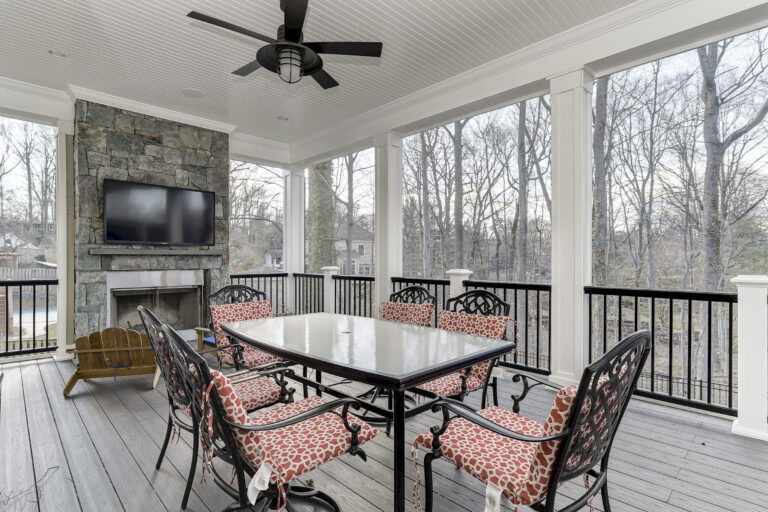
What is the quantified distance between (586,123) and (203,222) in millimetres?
4679

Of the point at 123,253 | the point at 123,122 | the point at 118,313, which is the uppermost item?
the point at 123,122

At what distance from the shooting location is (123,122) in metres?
4.66

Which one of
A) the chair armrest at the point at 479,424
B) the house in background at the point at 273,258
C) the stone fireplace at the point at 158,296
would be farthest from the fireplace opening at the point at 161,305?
the chair armrest at the point at 479,424

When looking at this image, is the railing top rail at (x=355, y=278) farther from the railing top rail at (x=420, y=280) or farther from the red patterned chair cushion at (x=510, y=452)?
the red patterned chair cushion at (x=510, y=452)

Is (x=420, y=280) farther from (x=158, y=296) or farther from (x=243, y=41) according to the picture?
(x=158, y=296)

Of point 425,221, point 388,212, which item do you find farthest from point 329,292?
point 425,221

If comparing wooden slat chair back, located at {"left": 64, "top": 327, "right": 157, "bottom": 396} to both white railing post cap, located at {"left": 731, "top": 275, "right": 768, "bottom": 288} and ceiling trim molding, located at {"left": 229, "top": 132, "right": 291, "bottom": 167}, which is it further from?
white railing post cap, located at {"left": 731, "top": 275, "right": 768, "bottom": 288}

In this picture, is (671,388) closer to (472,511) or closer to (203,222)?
(472,511)

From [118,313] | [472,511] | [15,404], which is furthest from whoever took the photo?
[118,313]

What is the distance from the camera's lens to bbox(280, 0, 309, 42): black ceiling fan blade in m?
2.09

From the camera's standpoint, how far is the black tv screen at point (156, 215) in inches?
179

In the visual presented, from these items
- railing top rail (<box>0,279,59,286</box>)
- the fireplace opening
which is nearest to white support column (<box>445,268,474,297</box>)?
the fireplace opening

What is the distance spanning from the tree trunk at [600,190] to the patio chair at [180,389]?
312cm

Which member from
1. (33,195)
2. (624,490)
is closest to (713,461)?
Answer: (624,490)
